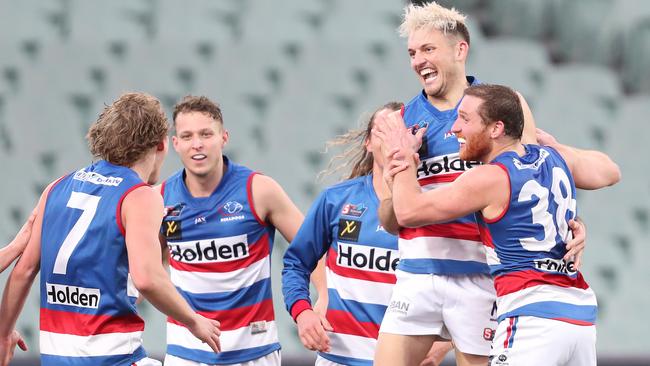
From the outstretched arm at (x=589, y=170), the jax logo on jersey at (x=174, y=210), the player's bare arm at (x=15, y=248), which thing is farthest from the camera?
the jax logo on jersey at (x=174, y=210)

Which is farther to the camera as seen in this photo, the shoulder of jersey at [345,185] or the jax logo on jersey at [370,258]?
the shoulder of jersey at [345,185]

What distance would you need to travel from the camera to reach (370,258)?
5293 millimetres

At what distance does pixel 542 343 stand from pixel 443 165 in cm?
93

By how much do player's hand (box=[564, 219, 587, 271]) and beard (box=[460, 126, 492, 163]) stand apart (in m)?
0.44

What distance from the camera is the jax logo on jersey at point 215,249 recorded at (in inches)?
215

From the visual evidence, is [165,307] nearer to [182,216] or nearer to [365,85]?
[182,216]

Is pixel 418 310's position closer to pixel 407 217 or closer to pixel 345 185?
pixel 407 217

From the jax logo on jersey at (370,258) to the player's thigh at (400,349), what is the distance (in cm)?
64

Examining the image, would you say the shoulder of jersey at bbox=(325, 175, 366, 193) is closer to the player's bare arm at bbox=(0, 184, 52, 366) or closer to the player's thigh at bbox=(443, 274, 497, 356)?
the player's thigh at bbox=(443, 274, 497, 356)

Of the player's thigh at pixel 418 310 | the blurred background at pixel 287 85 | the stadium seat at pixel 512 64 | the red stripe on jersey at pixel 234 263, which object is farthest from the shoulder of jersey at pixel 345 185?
the stadium seat at pixel 512 64

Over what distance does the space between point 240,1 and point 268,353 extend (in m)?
4.49

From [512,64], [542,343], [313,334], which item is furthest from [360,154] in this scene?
[512,64]

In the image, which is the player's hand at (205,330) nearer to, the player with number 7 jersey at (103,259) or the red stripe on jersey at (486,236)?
the player with number 7 jersey at (103,259)

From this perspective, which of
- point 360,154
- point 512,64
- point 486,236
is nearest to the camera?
point 486,236
